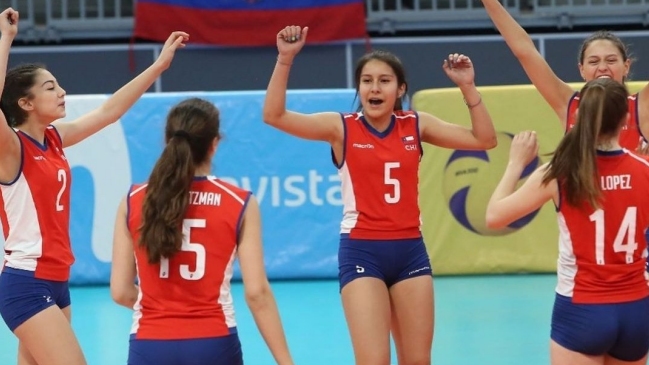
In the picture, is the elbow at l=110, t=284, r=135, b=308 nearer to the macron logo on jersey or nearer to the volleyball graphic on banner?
the macron logo on jersey

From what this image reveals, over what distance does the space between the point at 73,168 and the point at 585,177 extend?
628cm

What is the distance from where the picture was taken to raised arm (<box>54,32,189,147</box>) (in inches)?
203

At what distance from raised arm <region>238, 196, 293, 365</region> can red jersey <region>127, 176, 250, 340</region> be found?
37mm

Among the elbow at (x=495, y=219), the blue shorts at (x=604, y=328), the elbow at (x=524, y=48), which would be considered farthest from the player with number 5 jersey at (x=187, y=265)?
the elbow at (x=524, y=48)

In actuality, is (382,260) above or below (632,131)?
below

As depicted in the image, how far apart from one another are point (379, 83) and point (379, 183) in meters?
0.46

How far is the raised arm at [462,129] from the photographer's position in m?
5.08

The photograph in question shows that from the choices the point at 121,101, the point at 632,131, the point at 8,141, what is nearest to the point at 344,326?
the point at 121,101

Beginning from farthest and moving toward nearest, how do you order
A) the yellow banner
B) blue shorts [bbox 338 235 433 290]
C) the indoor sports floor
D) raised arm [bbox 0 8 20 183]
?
the yellow banner < the indoor sports floor < blue shorts [bbox 338 235 433 290] < raised arm [bbox 0 8 20 183]

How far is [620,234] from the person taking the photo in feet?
13.1

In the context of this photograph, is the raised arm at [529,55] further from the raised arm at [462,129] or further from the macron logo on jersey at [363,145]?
the macron logo on jersey at [363,145]

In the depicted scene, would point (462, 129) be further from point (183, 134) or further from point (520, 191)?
point (183, 134)

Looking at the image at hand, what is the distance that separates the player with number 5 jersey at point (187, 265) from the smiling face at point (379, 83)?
1400mm

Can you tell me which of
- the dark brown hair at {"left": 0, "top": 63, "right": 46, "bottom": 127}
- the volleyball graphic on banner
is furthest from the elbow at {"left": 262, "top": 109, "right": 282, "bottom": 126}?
the volleyball graphic on banner
